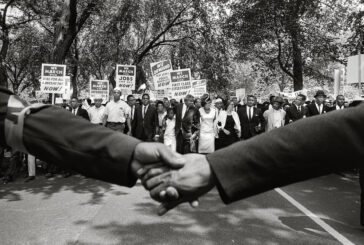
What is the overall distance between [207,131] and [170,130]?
1492 millimetres

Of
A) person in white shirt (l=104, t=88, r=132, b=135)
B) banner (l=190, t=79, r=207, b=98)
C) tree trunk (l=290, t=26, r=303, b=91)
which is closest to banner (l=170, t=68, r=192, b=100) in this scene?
person in white shirt (l=104, t=88, r=132, b=135)

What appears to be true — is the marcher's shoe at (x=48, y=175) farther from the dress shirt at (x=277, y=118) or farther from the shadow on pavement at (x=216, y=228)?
the dress shirt at (x=277, y=118)

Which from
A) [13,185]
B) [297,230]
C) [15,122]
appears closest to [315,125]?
[15,122]

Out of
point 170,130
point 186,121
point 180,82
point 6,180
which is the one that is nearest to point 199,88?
point 180,82

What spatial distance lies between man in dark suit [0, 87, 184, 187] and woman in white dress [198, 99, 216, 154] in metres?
8.94

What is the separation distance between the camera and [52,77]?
43.3 feet

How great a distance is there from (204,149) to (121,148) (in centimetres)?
903

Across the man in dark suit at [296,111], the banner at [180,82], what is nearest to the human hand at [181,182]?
the man in dark suit at [296,111]

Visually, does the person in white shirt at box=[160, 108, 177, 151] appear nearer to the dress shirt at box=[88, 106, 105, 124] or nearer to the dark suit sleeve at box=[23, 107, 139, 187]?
the dress shirt at box=[88, 106, 105, 124]

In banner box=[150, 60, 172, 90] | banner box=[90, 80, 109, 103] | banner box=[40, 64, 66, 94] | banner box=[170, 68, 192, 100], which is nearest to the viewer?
banner box=[40, 64, 66, 94]

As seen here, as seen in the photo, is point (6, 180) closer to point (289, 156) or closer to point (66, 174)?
point (66, 174)

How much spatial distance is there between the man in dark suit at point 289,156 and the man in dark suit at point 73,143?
0.31m

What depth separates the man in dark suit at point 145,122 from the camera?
12.4 meters

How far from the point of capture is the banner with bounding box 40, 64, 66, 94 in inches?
516
